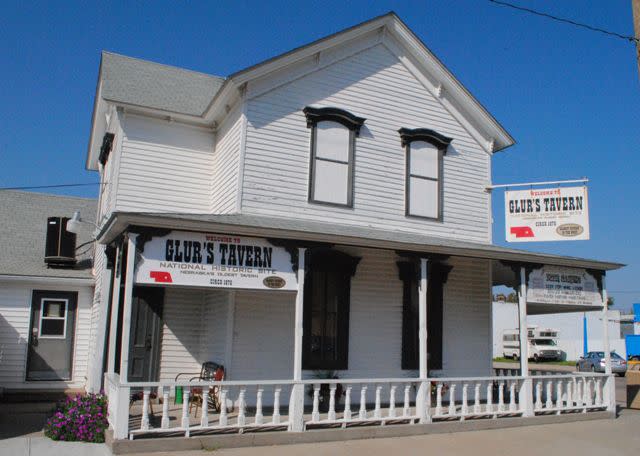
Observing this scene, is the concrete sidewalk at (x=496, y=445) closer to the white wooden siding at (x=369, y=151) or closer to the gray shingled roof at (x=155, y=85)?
the white wooden siding at (x=369, y=151)

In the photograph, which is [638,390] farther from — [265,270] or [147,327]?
[147,327]

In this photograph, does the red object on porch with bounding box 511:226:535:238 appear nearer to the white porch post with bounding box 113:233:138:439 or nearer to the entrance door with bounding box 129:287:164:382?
the entrance door with bounding box 129:287:164:382

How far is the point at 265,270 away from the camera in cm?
1052

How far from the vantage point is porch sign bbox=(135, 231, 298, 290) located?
970cm

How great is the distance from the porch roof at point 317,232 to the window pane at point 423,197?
69 cm

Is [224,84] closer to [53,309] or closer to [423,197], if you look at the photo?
[423,197]

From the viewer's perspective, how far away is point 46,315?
15234 mm

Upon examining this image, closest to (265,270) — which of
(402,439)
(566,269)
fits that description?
(402,439)

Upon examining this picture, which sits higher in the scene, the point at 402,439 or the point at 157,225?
the point at 157,225

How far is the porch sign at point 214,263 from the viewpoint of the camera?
382 inches

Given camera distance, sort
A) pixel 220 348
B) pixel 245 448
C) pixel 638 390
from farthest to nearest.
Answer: pixel 638 390
pixel 220 348
pixel 245 448

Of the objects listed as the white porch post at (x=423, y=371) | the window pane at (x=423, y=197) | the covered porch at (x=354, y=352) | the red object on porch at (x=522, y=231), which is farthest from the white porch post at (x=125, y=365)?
the red object on porch at (x=522, y=231)

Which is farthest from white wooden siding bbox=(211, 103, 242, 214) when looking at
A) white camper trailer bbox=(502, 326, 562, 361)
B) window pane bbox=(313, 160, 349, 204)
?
white camper trailer bbox=(502, 326, 562, 361)

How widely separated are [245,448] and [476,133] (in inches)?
393
